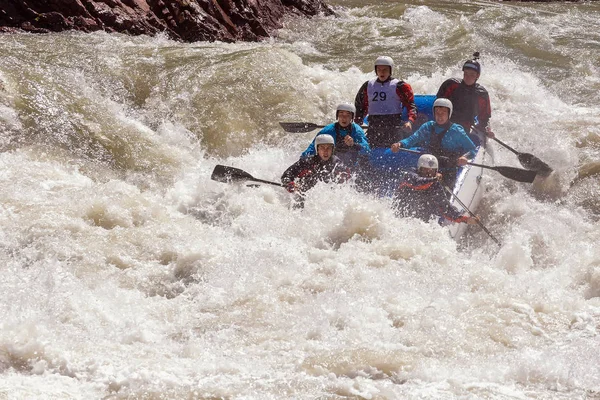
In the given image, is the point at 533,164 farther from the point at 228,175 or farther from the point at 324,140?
the point at 228,175

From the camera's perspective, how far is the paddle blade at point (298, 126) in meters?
8.53

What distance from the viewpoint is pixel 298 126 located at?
28.2ft

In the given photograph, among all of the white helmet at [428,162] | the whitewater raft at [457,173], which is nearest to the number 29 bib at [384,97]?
the whitewater raft at [457,173]

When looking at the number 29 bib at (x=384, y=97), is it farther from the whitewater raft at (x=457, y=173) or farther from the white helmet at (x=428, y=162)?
the white helmet at (x=428, y=162)

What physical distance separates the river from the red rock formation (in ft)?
1.42

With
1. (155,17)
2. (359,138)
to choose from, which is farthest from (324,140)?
(155,17)

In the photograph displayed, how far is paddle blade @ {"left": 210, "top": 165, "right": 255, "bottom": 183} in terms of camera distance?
24.1ft

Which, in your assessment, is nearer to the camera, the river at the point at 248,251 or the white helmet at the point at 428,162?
the river at the point at 248,251

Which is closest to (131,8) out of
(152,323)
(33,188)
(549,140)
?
(33,188)

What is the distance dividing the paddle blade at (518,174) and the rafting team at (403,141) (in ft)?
1.15

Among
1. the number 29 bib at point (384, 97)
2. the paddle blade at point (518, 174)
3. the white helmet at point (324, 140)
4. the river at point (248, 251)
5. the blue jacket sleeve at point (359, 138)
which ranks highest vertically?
the number 29 bib at point (384, 97)

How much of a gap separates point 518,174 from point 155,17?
7.17m

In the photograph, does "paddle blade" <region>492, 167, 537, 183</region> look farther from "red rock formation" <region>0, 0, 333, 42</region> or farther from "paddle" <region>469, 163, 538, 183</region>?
"red rock formation" <region>0, 0, 333, 42</region>

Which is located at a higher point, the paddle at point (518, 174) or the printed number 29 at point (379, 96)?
the printed number 29 at point (379, 96)
